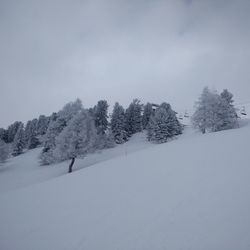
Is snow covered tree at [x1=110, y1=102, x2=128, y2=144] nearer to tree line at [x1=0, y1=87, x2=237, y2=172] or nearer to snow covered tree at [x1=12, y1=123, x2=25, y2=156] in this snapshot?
tree line at [x1=0, y1=87, x2=237, y2=172]

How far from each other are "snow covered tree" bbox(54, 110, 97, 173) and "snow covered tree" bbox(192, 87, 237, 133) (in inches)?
825

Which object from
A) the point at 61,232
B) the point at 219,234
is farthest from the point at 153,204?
the point at 61,232

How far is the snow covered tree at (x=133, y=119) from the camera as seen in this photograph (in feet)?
162

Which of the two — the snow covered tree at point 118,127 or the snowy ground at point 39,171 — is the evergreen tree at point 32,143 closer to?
the snowy ground at point 39,171

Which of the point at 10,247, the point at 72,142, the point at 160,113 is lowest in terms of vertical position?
the point at 10,247

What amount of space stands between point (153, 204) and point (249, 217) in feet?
13.1

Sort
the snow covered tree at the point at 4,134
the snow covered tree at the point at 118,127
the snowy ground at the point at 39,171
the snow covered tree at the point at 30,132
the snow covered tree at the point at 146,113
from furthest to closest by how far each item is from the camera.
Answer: the snow covered tree at the point at 4,134
the snow covered tree at the point at 30,132
the snow covered tree at the point at 146,113
the snow covered tree at the point at 118,127
the snowy ground at the point at 39,171

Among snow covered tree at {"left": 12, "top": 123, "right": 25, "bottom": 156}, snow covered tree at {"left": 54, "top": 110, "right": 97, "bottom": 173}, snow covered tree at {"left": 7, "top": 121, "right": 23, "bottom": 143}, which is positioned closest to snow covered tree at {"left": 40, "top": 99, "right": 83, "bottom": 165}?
snow covered tree at {"left": 54, "top": 110, "right": 97, "bottom": 173}

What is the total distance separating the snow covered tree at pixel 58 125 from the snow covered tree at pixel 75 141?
11.7 ft

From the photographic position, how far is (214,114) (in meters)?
31.1

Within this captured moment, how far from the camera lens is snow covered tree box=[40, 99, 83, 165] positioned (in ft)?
95.8

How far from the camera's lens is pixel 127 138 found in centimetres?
4525

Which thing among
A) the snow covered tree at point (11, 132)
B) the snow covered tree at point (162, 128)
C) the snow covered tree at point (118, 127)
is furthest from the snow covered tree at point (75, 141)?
the snow covered tree at point (11, 132)

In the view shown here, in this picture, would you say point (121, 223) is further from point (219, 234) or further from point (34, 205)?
point (34, 205)
